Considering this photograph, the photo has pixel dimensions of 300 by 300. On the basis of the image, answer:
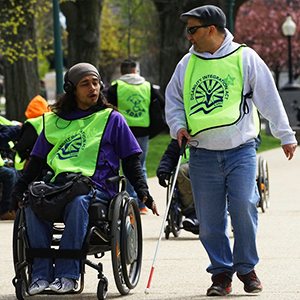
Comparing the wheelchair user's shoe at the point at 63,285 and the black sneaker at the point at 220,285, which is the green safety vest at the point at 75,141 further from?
the black sneaker at the point at 220,285

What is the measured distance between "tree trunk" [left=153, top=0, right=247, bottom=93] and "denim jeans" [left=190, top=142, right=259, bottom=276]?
2028cm

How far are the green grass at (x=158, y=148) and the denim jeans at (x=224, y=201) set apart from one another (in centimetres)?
929

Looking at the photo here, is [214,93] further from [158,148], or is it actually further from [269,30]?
[269,30]

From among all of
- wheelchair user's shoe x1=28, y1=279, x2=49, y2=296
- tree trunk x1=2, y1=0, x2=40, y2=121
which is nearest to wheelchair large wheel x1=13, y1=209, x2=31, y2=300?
wheelchair user's shoe x1=28, y1=279, x2=49, y2=296

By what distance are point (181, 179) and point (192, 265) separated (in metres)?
1.64

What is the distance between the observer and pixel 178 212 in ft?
25.4

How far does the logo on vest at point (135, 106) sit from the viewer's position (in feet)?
31.1

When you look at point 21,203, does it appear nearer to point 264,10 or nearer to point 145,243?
point 145,243

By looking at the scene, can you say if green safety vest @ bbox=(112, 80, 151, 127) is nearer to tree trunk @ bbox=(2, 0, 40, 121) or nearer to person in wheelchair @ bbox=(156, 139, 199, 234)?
person in wheelchair @ bbox=(156, 139, 199, 234)

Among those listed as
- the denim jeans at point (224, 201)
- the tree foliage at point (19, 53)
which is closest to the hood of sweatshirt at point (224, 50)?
the denim jeans at point (224, 201)

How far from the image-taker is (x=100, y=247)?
4988mm

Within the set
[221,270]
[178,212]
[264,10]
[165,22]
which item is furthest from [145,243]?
[264,10]

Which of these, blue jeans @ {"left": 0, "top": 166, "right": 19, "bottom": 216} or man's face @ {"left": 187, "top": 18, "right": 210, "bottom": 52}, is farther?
blue jeans @ {"left": 0, "top": 166, "right": 19, "bottom": 216}

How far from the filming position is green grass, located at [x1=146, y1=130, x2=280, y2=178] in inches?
635
